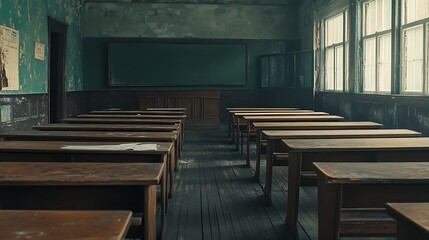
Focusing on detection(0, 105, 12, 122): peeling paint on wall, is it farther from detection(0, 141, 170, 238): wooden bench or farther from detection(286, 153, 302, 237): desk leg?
detection(286, 153, 302, 237): desk leg

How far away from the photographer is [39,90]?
7.28 meters

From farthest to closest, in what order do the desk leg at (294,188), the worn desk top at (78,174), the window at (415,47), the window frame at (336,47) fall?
1. the window frame at (336,47)
2. the window at (415,47)
3. the desk leg at (294,188)
4. the worn desk top at (78,174)

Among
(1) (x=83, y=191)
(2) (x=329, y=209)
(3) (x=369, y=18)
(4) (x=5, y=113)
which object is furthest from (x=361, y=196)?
(3) (x=369, y=18)

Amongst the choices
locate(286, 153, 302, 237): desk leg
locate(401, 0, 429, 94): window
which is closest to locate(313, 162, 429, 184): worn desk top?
locate(286, 153, 302, 237): desk leg

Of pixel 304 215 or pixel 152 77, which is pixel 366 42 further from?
pixel 152 77

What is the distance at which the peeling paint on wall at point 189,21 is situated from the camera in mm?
10680

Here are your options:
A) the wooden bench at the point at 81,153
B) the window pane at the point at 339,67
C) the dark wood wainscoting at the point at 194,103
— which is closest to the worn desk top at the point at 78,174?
the wooden bench at the point at 81,153

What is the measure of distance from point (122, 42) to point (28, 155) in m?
8.27

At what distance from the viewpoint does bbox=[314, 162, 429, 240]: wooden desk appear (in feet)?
6.01

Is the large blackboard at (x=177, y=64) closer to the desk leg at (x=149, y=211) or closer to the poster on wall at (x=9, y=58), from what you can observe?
the poster on wall at (x=9, y=58)

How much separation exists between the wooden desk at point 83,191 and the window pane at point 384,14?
5286 millimetres

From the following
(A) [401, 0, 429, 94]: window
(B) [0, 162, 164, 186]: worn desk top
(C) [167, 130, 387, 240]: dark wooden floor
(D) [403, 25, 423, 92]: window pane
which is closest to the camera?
(B) [0, 162, 164, 186]: worn desk top

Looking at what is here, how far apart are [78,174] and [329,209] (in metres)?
1.03

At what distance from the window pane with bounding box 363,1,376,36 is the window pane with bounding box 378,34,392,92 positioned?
398 mm
